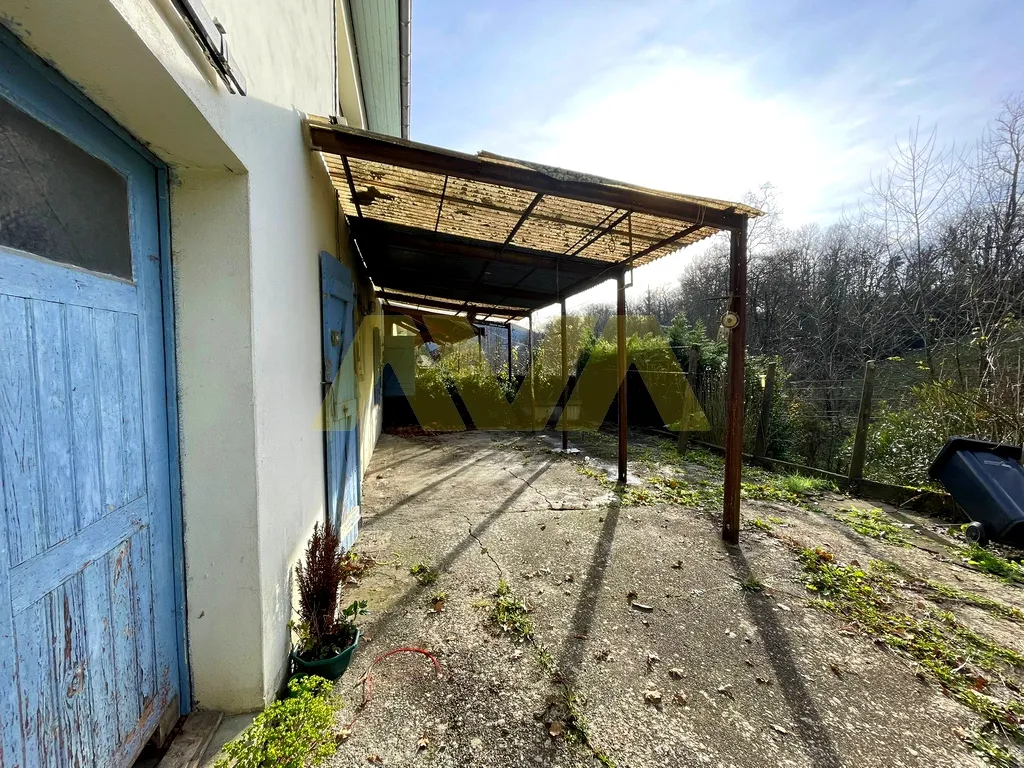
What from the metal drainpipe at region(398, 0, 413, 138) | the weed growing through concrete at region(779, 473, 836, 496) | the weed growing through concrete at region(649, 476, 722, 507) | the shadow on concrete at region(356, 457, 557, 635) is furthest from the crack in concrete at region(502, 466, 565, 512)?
the metal drainpipe at region(398, 0, 413, 138)

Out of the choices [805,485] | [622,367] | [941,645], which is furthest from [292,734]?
[805,485]

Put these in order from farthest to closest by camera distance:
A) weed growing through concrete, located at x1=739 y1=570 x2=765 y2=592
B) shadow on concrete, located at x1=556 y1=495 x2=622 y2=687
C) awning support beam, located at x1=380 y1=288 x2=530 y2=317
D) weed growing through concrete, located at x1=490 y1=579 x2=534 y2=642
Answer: awning support beam, located at x1=380 y1=288 x2=530 y2=317, weed growing through concrete, located at x1=739 y1=570 x2=765 y2=592, weed growing through concrete, located at x1=490 y1=579 x2=534 y2=642, shadow on concrete, located at x1=556 y1=495 x2=622 y2=687

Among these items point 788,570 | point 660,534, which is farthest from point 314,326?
point 788,570

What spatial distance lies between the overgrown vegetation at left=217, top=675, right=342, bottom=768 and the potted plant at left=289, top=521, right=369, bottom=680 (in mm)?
139

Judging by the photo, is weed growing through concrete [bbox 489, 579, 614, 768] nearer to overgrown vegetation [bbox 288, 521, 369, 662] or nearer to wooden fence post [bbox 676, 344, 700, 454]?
overgrown vegetation [bbox 288, 521, 369, 662]

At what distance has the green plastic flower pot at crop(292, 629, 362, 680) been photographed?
6.70ft

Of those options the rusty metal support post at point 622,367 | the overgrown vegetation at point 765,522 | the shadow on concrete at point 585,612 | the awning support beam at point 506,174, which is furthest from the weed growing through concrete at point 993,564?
the awning support beam at point 506,174

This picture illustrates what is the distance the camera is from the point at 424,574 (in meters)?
3.18

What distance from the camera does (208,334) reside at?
65.2 inches

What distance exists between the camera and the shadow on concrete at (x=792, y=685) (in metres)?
1.75

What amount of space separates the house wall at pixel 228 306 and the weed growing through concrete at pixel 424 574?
3.72 ft

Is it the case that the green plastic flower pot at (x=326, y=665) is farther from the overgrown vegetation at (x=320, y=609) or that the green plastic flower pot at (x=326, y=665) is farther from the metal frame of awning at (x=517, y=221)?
the metal frame of awning at (x=517, y=221)

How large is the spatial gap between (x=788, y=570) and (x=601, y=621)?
1.78 meters

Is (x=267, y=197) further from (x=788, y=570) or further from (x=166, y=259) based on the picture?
(x=788, y=570)
